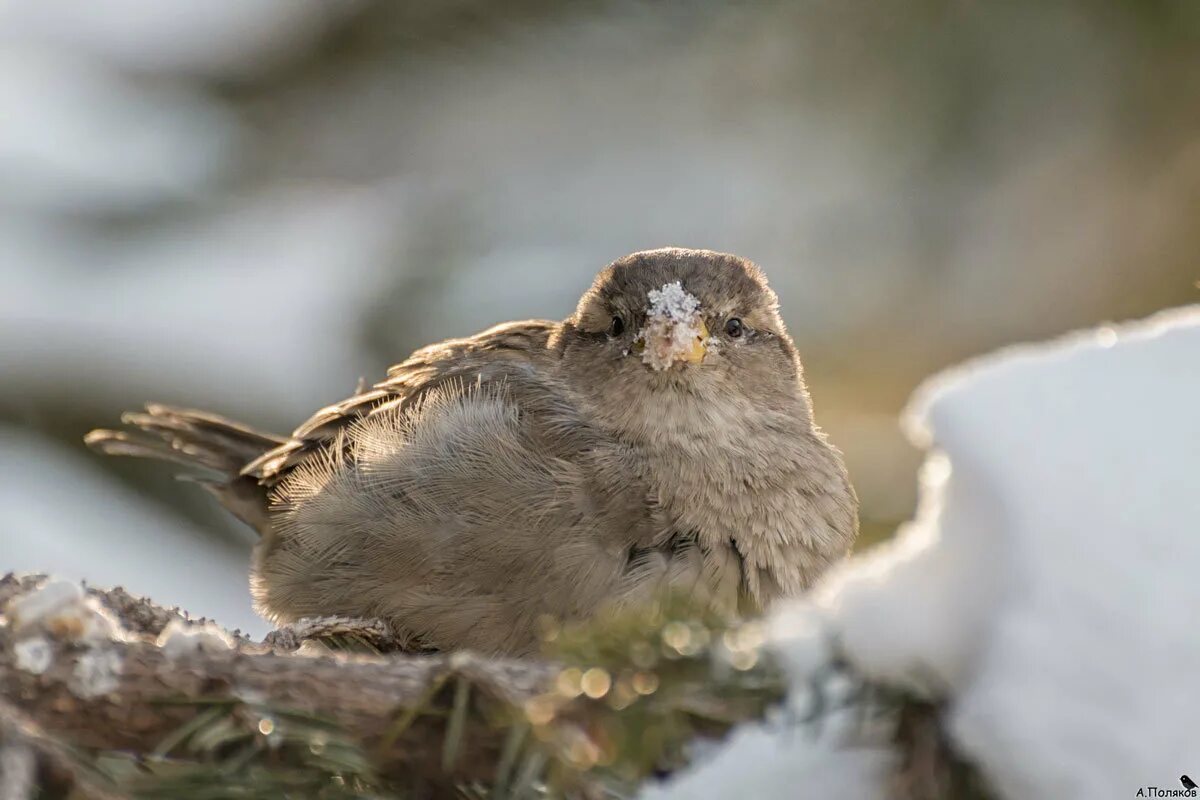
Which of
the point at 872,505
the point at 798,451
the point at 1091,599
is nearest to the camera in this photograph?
the point at 1091,599

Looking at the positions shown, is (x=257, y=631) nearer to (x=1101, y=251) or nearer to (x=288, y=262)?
(x=288, y=262)

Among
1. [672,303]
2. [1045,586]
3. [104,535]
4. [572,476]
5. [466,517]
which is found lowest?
[1045,586]

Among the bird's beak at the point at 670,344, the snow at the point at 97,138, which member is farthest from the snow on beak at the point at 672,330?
the snow at the point at 97,138

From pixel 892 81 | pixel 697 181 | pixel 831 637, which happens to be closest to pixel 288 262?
pixel 697 181

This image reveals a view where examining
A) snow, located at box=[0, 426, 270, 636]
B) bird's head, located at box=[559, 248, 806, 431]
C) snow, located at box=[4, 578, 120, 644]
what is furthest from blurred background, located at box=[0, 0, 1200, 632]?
snow, located at box=[4, 578, 120, 644]

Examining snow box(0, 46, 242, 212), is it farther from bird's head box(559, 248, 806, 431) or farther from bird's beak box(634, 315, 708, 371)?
bird's beak box(634, 315, 708, 371)

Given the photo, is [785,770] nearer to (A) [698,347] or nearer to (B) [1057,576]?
(B) [1057,576]

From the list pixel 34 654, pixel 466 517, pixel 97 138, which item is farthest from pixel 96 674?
pixel 97 138
